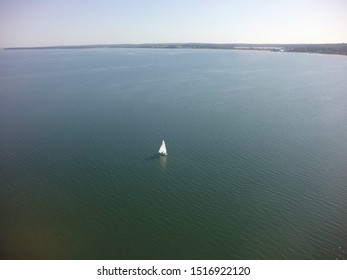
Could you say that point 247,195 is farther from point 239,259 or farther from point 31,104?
point 31,104

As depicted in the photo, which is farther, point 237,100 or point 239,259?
point 237,100

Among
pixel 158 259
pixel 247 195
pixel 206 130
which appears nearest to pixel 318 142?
pixel 206 130

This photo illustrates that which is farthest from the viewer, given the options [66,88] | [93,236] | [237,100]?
[66,88]

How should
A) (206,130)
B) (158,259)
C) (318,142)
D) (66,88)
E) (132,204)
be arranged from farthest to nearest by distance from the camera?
(66,88) → (206,130) → (318,142) → (132,204) → (158,259)

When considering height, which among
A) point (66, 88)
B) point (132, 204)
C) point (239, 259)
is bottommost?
point (239, 259)

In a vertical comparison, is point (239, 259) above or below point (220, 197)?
below

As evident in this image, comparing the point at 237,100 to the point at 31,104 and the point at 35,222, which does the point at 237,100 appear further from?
the point at 35,222
